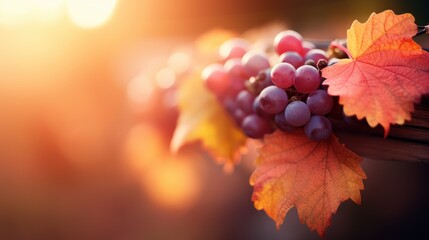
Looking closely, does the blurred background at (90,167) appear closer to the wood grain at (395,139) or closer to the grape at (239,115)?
the grape at (239,115)

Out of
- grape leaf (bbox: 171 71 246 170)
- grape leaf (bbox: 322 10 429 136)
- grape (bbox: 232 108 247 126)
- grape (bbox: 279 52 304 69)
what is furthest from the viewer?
grape leaf (bbox: 171 71 246 170)

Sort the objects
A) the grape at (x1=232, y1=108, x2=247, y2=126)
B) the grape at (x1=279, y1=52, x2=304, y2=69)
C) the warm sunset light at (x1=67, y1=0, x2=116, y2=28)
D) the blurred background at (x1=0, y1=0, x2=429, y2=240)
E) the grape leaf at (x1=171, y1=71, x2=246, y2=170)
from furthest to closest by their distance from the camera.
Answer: the warm sunset light at (x1=67, y1=0, x2=116, y2=28) < the blurred background at (x1=0, y1=0, x2=429, y2=240) < the grape leaf at (x1=171, y1=71, x2=246, y2=170) < the grape at (x1=232, y1=108, x2=247, y2=126) < the grape at (x1=279, y1=52, x2=304, y2=69)

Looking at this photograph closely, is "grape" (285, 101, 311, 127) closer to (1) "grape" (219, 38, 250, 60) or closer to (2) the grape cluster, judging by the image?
(2) the grape cluster

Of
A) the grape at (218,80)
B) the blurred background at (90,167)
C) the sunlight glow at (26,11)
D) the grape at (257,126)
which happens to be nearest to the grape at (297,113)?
the grape at (257,126)

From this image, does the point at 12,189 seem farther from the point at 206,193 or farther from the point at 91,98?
the point at 206,193

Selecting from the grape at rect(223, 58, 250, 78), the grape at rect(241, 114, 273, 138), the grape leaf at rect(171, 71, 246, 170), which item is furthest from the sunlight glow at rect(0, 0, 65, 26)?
the grape at rect(241, 114, 273, 138)

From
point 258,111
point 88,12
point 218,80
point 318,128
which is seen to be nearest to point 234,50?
point 218,80

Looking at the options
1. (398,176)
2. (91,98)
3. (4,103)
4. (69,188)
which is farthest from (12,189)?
(398,176)
